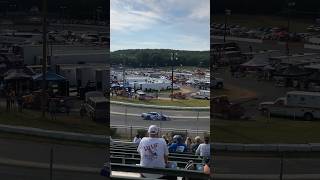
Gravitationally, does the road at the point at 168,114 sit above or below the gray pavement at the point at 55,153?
below

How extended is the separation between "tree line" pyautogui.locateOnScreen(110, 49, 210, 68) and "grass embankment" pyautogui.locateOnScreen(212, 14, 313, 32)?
22022mm

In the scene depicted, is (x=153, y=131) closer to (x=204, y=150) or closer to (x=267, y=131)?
(x=267, y=131)

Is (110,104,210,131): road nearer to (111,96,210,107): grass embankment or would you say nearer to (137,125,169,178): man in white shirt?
(111,96,210,107): grass embankment

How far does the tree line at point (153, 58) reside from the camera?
1167 inches

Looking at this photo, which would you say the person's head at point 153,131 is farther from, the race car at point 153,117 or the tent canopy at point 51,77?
A: the race car at point 153,117

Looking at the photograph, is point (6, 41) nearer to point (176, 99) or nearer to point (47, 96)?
point (47, 96)

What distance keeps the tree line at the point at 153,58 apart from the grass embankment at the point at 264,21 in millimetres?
22022

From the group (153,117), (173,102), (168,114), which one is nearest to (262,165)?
(153,117)

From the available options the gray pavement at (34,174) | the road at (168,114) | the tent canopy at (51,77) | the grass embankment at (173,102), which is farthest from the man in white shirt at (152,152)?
the grass embankment at (173,102)

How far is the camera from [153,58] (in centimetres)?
3447

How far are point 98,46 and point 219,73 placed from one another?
1.62 m

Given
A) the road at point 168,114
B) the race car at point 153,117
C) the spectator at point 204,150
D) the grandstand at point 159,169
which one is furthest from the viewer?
the race car at point 153,117

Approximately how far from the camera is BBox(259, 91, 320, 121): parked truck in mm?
5918

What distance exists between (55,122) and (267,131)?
107 inches
